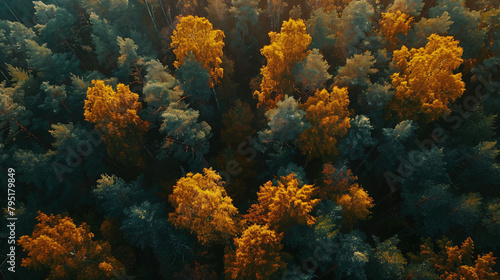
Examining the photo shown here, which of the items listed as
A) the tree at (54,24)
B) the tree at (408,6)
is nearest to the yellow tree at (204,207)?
the tree at (408,6)

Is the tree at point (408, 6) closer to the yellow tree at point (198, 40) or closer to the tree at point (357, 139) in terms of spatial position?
the tree at point (357, 139)

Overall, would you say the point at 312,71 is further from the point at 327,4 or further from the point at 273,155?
the point at 327,4

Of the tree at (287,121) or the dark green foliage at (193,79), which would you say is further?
the dark green foliage at (193,79)

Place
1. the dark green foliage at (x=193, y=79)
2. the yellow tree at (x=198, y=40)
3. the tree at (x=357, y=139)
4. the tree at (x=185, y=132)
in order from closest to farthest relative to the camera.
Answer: the tree at (x=185, y=132) → the tree at (x=357, y=139) → the dark green foliage at (x=193, y=79) → the yellow tree at (x=198, y=40)

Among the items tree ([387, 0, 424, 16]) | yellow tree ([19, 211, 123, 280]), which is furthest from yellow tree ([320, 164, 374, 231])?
tree ([387, 0, 424, 16])

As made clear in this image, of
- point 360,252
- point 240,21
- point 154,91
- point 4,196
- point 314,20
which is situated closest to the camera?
point 360,252

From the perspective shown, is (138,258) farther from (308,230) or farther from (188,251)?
(308,230)

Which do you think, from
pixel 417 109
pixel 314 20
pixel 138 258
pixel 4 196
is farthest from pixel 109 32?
pixel 417 109
